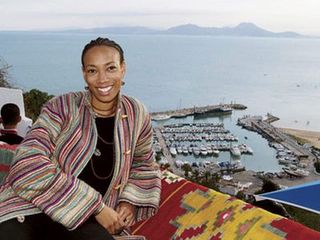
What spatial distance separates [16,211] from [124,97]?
54 centimetres

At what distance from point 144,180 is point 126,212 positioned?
0.45 feet

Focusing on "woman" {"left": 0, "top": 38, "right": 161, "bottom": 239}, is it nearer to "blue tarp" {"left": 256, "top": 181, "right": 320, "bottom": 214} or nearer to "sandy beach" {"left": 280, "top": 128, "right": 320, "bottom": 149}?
"blue tarp" {"left": 256, "top": 181, "right": 320, "bottom": 214}

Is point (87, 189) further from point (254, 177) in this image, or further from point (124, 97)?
point (254, 177)

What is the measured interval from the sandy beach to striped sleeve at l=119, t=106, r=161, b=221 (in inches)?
1596

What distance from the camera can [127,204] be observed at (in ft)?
5.78

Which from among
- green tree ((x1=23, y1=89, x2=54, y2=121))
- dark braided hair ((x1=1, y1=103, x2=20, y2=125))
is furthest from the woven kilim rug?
green tree ((x1=23, y1=89, x2=54, y2=121))

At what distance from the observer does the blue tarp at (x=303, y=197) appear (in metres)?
2.76

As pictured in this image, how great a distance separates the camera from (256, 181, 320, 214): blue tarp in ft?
A: 9.07

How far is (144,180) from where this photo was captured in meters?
1.82

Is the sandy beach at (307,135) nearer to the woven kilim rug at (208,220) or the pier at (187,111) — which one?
the pier at (187,111)

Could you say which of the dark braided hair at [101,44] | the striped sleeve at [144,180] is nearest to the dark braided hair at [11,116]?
the striped sleeve at [144,180]

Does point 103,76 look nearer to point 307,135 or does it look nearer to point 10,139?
point 10,139

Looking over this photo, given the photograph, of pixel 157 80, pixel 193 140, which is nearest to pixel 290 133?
pixel 193 140

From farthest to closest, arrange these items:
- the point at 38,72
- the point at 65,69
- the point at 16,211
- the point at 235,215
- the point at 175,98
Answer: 1. the point at 65,69
2. the point at 38,72
3. the point at 175,98
4. the point at 235,215
5. the point at 16,211
